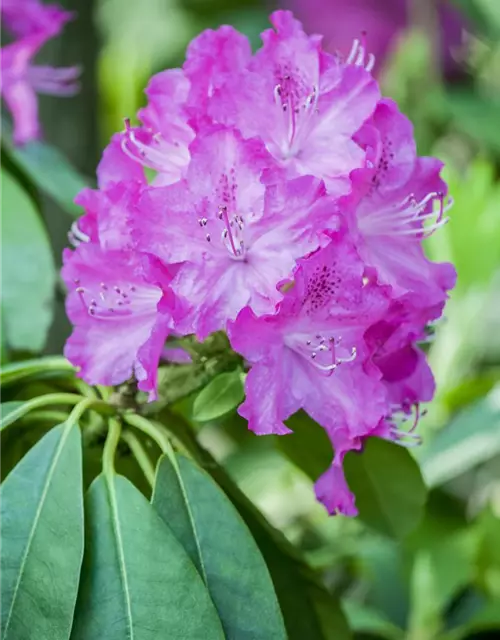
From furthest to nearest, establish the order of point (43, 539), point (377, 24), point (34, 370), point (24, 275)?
point (377, 24) < point (24, 275) < point (34, 370) < point (43, 539)

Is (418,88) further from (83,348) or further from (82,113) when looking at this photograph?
(83,348)

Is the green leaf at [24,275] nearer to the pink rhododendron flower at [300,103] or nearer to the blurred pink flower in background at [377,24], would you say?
the pink rhododendron flower at [300,103]

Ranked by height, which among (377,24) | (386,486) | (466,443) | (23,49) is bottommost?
(466,443)

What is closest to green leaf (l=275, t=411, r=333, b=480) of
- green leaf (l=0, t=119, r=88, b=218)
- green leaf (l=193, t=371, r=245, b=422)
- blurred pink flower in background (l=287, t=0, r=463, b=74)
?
green leaf (l=193, t=371, r=245, b=422)

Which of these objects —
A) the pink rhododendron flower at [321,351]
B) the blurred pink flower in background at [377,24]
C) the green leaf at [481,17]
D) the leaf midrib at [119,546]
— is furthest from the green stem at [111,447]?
the blurred pink flower in background at [377,24]

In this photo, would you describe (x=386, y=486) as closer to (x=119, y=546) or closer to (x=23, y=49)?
(x=119, y=546)

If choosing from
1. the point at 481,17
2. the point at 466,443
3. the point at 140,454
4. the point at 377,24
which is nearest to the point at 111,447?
the point at 140,454

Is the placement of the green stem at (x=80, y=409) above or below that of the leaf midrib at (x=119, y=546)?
above

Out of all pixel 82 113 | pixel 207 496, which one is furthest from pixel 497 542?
pixel 82 113
